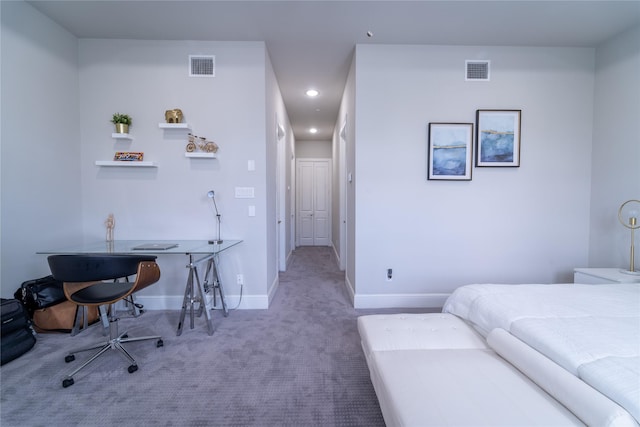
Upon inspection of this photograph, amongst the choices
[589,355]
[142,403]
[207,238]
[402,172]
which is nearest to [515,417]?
[589,355]

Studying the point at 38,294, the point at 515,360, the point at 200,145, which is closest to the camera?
the point at 515,360

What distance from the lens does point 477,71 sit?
8.95 feet

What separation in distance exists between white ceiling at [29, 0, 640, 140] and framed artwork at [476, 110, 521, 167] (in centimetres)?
77

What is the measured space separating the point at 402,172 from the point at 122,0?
9.85 ft

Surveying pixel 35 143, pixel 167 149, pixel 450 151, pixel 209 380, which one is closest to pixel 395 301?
pixel 450 151

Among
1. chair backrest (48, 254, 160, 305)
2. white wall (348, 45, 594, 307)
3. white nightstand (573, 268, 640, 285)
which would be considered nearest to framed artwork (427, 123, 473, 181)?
white wall (348, 45, 594, 307)

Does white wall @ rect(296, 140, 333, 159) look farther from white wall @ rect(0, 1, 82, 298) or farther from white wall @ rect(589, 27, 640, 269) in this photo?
white wall @ rect(589, 27, 640, 269)

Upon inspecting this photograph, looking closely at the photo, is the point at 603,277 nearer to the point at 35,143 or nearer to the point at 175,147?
the point at 175,147

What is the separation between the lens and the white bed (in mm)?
865

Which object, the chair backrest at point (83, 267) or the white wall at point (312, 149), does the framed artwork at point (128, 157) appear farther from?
the white wall at point (312, 149)

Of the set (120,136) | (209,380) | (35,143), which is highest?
(120,136)

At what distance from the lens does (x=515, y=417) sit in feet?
2.83

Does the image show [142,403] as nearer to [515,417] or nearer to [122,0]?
[515,417]

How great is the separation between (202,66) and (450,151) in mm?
2865
